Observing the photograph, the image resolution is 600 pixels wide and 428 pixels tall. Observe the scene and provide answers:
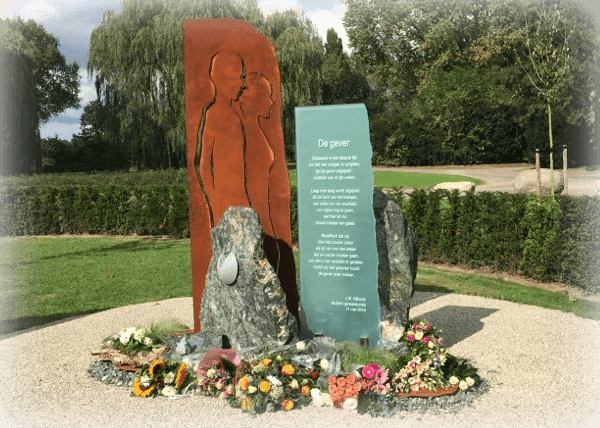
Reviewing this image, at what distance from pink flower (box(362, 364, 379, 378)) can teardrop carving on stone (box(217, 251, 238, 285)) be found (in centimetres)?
161

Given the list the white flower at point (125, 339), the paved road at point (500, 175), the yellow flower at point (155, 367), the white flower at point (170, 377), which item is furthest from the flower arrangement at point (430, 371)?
the paved road at point (500, 175)

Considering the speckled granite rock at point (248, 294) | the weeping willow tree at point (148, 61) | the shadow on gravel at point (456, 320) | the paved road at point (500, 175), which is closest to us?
the speckled granite rock at point (248, 294)

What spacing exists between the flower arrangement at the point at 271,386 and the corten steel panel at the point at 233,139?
124 centimetres

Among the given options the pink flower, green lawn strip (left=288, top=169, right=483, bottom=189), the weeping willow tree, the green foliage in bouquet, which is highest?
the weeping willow tree

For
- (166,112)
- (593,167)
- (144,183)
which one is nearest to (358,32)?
(593,167)

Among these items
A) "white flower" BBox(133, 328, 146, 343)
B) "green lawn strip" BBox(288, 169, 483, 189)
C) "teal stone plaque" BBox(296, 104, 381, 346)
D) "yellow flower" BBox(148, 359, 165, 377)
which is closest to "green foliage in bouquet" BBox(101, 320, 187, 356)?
"white flower" BBox(133, 328, 146, 343)

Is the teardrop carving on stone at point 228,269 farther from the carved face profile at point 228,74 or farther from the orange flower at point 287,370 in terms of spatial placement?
the carved face profile at point 228,74

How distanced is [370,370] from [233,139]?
302 centimetres

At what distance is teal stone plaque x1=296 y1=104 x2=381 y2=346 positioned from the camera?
21.2 ft

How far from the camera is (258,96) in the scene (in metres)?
6.64

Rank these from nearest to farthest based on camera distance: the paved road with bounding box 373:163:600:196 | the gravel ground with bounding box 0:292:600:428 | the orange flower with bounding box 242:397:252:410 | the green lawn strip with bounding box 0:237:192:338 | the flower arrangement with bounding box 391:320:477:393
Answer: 1. the gravel ground with bounding box 0:292:600:428
2. the orange flower with bounding box 242:397:252:410
3. the flower arrangement with bounding box 391:320:477:393
4. the green lawn strip with bounding box 0:237:192:338
5. the paved road with bounding box 373:163:600:196

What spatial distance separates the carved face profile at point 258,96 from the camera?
662 centimetres

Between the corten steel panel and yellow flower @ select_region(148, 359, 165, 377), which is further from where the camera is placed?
the corten steel panel

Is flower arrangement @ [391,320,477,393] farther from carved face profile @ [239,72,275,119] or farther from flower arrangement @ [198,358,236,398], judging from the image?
carved face profile @ [239,72,275,119]
